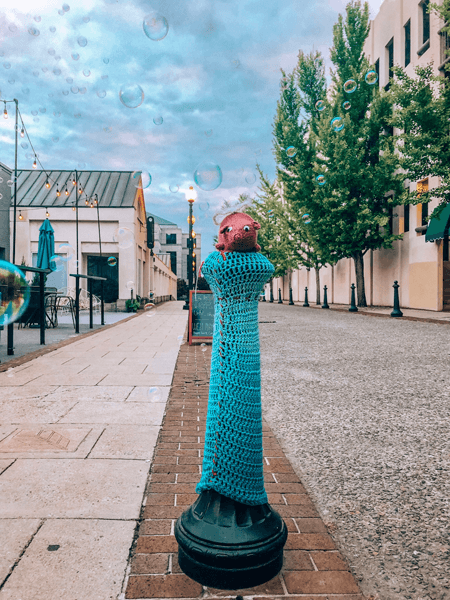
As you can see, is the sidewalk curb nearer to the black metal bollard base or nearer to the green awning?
the black metal bollard base

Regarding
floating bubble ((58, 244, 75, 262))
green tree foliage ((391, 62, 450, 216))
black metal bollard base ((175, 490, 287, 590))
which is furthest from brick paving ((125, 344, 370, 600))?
floating bubble ((58, 244, 75, 262))

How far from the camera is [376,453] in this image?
9.98 ft

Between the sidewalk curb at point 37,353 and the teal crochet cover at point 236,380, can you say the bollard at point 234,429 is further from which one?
the sidewalk curb at point 37,353

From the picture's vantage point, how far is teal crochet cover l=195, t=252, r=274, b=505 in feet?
5.96

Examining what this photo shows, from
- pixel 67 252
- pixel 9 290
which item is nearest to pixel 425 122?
pixel 9 290

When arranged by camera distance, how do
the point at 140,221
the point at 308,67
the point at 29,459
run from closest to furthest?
the point at 29,459, the point at 308,67, the point at 140,221

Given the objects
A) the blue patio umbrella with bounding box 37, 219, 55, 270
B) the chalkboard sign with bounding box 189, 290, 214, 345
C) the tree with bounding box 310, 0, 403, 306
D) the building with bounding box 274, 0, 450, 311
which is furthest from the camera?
the tree with bounding box 310, 0, 403, 306

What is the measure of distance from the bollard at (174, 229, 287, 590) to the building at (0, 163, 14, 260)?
22.6 m

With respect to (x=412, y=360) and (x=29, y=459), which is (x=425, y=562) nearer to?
(x=29, y=459)

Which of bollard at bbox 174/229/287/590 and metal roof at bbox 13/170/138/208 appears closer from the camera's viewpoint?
bollard at bbox 174/229/287/590

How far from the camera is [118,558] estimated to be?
1796 millimetres

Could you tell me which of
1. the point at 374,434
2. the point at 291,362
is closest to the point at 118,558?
the point at 374,434

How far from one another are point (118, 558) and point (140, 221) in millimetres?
25662

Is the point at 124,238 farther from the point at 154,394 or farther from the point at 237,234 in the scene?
the point at 237,234
